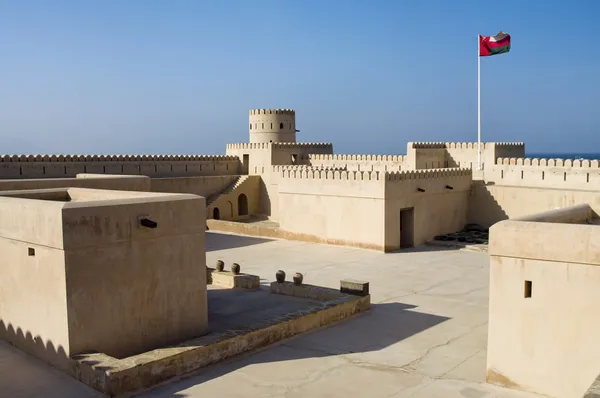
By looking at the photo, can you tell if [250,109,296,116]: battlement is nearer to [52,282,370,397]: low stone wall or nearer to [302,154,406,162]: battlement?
[302,154,406,162]: battlement

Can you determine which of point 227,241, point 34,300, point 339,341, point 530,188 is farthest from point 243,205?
point 34,300

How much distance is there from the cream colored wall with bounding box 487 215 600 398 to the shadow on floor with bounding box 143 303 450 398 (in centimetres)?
263

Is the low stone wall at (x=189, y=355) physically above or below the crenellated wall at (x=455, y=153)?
below

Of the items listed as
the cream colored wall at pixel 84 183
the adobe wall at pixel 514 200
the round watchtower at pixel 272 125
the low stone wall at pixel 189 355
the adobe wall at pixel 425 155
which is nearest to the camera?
the low stone wall at pixel 189 355

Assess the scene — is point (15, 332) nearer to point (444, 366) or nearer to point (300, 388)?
point (300, 388)

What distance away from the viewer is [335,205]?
68.2ft

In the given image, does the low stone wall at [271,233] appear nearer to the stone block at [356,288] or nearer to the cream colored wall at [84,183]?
the stone block at [356,288]

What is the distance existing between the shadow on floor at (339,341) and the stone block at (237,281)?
9.38 feet

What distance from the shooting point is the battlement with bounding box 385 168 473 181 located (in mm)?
19625

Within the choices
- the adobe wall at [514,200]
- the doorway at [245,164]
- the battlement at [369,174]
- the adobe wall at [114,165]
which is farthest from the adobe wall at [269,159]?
the adobe wall at [514,200]

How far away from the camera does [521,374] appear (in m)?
7.97

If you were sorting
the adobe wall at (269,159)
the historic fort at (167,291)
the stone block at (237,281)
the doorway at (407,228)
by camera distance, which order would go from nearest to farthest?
the historic fort at (167,291) → the stone block at (237,281) → the doorway at (407,228) → the adobe wall at (269,159)

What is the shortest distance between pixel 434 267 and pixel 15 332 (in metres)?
11.0

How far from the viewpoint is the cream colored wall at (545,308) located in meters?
7.43
